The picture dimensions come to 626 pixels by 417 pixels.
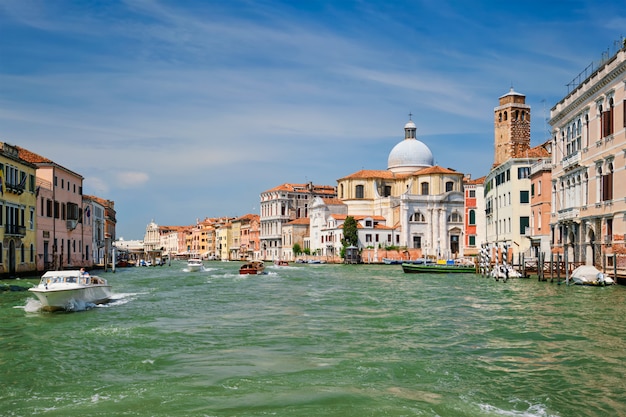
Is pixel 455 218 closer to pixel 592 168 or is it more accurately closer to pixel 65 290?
pixel 592 168

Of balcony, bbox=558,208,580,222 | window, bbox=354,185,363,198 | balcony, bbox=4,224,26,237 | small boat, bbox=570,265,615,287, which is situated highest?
window, bbox=354,185,363,198

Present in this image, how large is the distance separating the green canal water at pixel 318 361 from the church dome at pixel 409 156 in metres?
65.9

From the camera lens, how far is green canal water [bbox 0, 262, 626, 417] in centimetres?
767

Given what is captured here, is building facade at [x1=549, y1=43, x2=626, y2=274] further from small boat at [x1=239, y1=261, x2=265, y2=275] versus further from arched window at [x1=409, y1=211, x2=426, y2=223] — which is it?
arched window at [x1=409, y1=211, x2=426, y2=223]

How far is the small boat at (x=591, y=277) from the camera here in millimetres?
23266

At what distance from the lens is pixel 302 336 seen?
12.9 m

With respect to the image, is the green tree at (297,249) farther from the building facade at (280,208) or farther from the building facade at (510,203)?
the building facade at (510,203)

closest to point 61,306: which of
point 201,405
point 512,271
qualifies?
point 201,405

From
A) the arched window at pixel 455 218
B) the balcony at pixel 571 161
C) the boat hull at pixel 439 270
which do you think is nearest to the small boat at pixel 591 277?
the balcony at pixel 571 161

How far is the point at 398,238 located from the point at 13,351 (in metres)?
63.7

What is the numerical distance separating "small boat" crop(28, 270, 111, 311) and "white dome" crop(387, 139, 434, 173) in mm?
67647

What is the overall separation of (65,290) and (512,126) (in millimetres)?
50071

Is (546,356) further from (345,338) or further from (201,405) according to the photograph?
(201,405)

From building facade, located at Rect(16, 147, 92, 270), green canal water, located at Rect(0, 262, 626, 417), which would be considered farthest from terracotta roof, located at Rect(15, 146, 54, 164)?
green canal water, located at Rect(0, 262, 626, 417)
